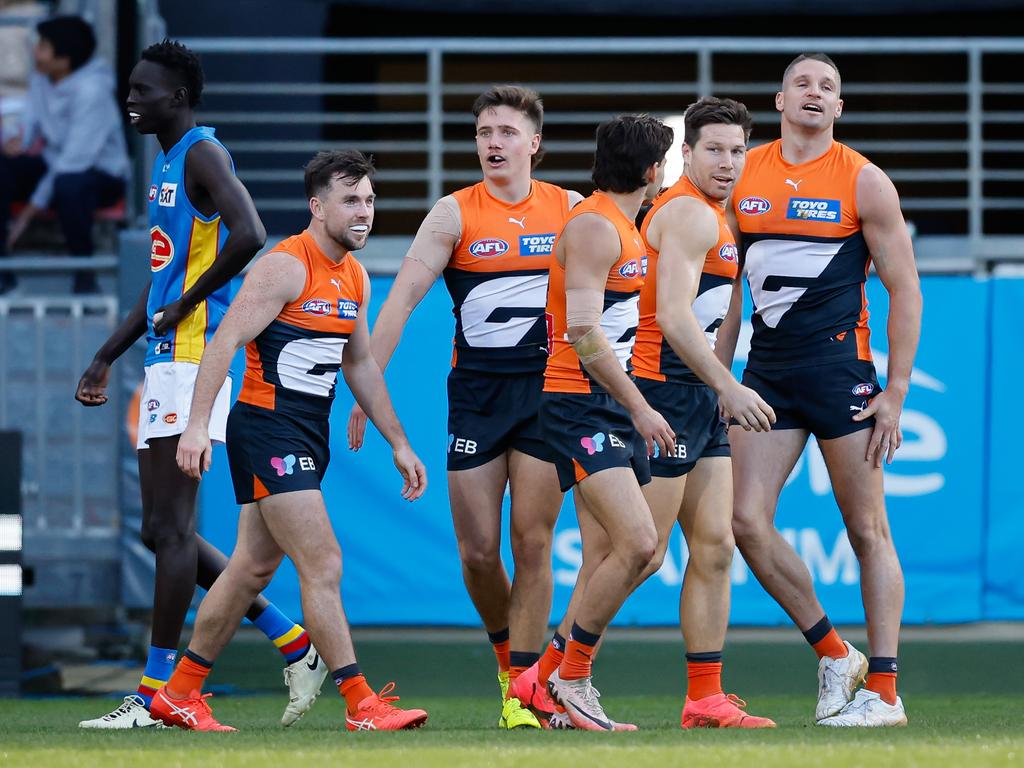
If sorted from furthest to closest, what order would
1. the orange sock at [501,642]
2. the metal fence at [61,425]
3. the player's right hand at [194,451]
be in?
the metal fence at [61,425] < the orange sock at [501,642] < the player's right hand at [194,451]

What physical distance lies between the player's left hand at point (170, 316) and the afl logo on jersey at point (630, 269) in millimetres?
1647

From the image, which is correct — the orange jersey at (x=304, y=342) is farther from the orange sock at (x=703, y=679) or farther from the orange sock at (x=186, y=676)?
the orange sock at (x=703, y=679)

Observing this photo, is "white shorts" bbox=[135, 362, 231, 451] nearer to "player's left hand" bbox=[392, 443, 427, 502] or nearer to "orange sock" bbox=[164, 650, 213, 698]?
"player's left hand" bbox=[392, 443, 427, 502]

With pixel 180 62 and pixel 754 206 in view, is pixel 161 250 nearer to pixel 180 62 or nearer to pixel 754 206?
pixel 180 62

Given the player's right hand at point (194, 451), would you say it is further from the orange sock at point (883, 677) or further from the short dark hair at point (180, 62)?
the orange sock at point (883, 677)

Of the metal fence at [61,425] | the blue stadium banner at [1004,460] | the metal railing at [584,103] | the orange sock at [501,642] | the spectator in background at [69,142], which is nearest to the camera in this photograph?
the orange sock at [501,642]

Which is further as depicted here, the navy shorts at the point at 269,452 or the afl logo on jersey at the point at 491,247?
the afl logo on jersey at the point at 491,247

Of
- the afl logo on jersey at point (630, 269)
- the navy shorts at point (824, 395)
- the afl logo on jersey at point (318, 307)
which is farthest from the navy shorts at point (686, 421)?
the afl logo on jersey at point (318, 307)

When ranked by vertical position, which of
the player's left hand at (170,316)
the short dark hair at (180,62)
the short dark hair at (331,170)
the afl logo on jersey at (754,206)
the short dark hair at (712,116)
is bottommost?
the player's left hand at (170,316)

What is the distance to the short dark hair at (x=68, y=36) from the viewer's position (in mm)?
10891

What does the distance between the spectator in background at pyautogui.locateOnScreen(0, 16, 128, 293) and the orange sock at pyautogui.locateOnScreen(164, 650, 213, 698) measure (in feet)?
17.1

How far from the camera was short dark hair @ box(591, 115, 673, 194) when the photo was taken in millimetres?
5930

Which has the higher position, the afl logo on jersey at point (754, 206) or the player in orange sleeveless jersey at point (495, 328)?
the afl logo on jersey at point (754, 206)

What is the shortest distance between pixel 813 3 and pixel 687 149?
7.83 metres
